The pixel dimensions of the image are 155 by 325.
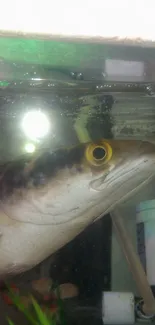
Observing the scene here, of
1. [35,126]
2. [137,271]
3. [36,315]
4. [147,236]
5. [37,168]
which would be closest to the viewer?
[37,168]

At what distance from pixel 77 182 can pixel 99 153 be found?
166 millimetres

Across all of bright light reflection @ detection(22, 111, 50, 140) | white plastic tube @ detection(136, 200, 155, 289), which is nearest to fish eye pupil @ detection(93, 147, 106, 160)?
white plastic tube @ detection(136, 200, 155, 289)

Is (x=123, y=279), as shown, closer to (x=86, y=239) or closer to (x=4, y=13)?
(x=86, y=239)

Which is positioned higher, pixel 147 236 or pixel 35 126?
pixel 35 126

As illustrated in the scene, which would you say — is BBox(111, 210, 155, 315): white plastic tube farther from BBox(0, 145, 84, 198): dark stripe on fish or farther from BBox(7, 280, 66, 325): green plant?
BBox(0, 145, 84, 198): dark stripe on fish

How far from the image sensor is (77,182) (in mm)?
1778

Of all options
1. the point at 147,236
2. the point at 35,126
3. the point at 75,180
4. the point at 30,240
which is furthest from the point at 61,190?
the point at 35,126

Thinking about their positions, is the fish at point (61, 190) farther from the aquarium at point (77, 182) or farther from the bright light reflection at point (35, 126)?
the bright light reflection at point (35, 126)

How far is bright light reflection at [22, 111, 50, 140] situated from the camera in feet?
10.7

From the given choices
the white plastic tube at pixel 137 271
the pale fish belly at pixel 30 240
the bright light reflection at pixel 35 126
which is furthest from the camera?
the bright light reflection at pixel 35 126

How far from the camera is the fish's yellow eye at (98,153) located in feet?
5.66

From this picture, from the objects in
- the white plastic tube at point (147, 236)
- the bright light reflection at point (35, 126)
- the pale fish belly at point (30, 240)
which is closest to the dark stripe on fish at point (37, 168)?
the pale fish belly at point (30, 240)

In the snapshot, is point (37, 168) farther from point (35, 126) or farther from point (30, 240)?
point (35, 126)

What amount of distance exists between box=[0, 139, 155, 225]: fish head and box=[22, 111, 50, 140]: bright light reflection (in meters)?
1.30
